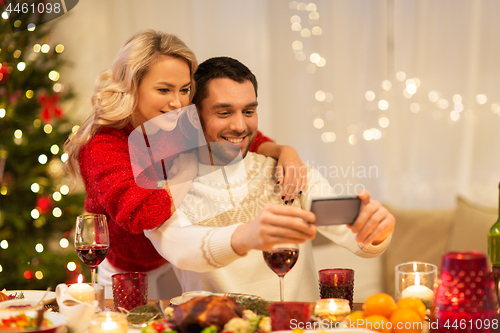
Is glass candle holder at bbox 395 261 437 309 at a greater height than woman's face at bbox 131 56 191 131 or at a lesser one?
lesser

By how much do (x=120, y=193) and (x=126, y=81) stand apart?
0.45 metres

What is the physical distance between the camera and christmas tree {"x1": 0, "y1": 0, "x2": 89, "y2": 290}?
9.23 feet

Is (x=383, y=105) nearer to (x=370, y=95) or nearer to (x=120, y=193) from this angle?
(x=370, y=95)

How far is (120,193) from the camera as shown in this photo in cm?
127

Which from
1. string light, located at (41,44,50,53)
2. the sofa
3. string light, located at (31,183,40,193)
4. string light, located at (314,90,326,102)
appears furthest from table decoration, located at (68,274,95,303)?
string light, located at (41,44,50,53)

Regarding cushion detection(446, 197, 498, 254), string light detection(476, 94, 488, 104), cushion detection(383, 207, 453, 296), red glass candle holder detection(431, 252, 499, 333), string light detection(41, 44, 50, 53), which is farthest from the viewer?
string light detection(41, 44, 50, 53)

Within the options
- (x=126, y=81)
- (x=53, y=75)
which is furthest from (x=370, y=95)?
(x=53, y=75)

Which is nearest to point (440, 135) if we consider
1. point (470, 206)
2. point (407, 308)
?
point (470, 206)

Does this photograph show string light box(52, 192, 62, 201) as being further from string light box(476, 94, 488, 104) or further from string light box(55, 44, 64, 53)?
string light box(476, 94, 488, 104)

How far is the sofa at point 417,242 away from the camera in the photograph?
2264 mm

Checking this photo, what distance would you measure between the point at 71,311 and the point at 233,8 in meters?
2.67

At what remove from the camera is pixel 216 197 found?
1.62m

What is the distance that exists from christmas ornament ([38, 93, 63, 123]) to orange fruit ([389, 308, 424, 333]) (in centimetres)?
269

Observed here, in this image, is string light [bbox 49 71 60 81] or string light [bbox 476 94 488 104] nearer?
string light [bbox 476 94 488 104]
